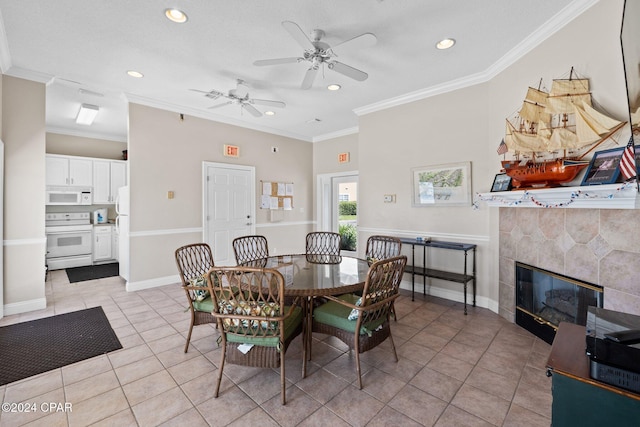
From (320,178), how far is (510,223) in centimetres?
407

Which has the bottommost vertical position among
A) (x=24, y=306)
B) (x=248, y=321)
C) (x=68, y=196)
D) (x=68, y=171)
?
(x=24, y=306)

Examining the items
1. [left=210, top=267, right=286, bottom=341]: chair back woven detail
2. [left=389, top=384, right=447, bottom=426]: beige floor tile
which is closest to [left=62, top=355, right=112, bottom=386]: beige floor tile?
[left=210, top=267, right=286, bottom=341]: chair back woven detail

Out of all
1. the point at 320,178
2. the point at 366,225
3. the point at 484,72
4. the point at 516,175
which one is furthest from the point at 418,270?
the point at 320,178

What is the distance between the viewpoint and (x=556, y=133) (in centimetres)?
244

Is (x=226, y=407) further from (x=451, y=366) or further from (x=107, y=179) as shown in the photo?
(x=107, y=179)

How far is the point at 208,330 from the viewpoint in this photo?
2943 millimetres

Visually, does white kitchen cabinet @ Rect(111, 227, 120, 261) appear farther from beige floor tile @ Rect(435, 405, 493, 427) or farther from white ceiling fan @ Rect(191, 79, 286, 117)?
beige floor tile @ Rect(435, 405, 493, 427)

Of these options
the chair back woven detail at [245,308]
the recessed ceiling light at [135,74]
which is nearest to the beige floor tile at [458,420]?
the chair back woven detail at [245,308]

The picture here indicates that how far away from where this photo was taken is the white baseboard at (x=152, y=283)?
4.17 metres

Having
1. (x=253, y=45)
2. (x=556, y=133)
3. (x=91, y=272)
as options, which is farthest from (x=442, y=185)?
(x=91, y=272)

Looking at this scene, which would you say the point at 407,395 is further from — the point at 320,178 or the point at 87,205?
the point at 87,205

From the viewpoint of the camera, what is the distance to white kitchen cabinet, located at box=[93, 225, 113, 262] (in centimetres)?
589

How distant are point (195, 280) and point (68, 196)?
5007mm

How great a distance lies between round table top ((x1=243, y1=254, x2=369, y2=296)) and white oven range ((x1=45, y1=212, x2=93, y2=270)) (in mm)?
5018
